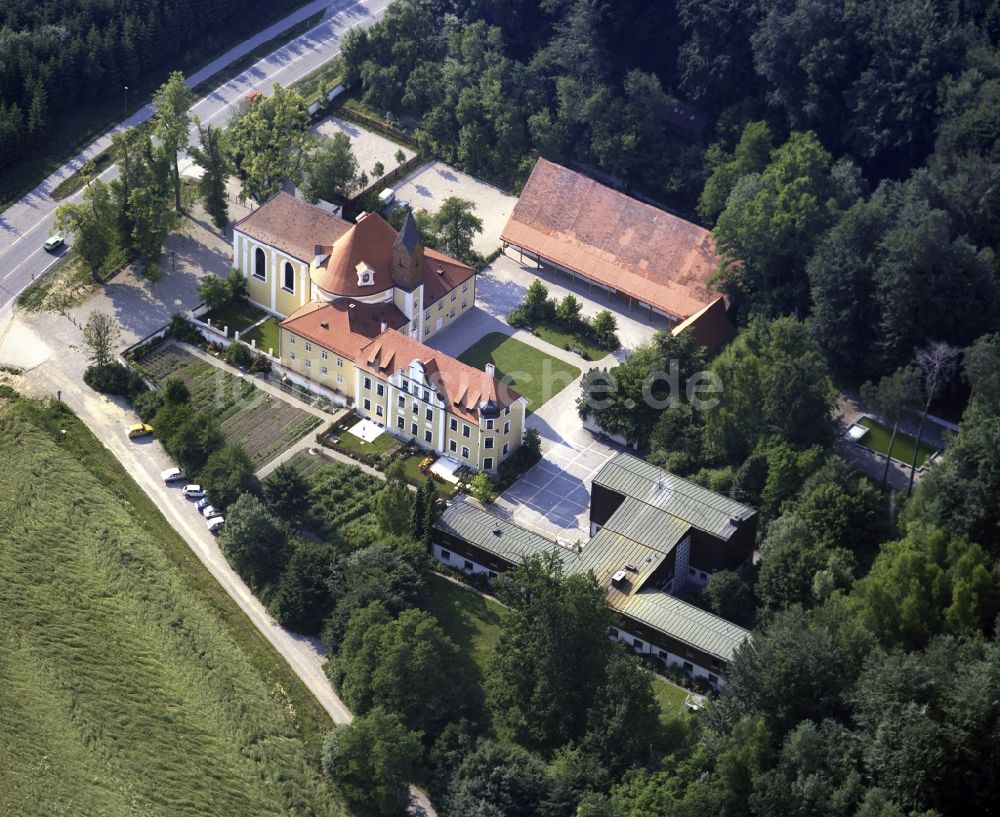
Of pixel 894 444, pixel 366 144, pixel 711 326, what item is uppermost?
pixel 894 444

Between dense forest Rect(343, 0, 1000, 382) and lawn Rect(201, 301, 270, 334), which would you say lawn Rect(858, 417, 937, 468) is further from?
lawn Rect(201, 301, 270, 334)

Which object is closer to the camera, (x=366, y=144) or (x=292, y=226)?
(x=292, y=226)

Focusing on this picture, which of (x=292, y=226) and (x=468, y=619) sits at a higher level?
(x=292, y=226)

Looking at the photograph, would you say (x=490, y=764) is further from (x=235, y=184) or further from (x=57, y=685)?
(x=235, y=184)

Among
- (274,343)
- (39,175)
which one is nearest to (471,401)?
(274,343)

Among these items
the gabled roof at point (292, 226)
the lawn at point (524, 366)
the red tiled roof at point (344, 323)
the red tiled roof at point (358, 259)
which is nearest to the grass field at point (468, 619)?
the lawn at point (524, 366)

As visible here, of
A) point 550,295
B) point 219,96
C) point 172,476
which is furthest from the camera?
point 219,96

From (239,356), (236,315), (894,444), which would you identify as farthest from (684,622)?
(236,315)

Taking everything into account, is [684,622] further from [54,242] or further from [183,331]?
[54,242]
